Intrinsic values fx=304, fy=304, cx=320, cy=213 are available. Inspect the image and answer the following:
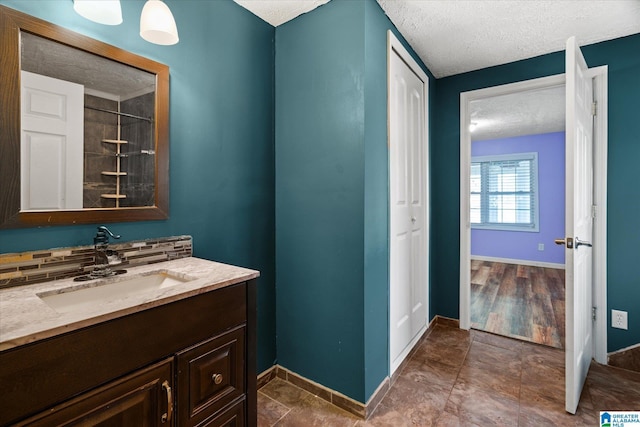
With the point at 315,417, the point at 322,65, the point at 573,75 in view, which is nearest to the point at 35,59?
the point at 322,65

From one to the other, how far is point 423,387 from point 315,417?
707mm

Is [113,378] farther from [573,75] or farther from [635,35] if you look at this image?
[635,35]

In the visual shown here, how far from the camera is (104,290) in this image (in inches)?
44.3

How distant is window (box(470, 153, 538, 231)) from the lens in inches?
209

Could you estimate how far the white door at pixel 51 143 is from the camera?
3.49 ft

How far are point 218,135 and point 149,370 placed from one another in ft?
3.85

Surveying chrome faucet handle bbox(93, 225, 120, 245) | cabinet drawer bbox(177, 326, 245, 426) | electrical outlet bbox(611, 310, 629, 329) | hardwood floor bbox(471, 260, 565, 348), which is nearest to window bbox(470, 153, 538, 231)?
hardwood floor bbox(471, 260, 565, 348)

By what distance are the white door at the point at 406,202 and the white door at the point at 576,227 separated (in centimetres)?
89

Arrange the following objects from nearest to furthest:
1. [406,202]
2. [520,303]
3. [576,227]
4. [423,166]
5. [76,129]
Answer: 1. [76,129]
2. [576,227]
3. [406,202]
4. [423,166]
5. [520,303]

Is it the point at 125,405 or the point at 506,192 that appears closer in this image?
the point at 125,405

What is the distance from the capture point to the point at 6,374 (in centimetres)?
63

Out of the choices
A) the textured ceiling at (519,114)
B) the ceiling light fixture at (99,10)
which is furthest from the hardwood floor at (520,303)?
the ceiling light fixture at (99,10)

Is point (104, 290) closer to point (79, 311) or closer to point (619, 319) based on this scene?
point (79, 311)

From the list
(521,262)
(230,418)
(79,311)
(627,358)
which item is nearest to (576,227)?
(627,358)
